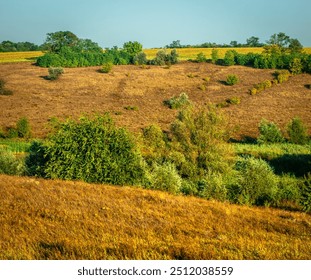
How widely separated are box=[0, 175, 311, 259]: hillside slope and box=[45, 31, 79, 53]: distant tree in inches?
4026

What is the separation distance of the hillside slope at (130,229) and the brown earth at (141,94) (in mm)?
36097

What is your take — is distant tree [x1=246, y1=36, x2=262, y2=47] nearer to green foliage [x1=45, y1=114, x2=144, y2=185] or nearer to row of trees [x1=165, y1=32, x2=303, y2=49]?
row of trees [x1=165, y1=32, x2=303, y2=49]

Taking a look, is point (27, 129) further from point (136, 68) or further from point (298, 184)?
point (136, 68)

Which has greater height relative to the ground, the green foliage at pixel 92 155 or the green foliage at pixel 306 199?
the green foliage at pixel 92 155

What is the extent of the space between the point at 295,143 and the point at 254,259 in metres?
39.6

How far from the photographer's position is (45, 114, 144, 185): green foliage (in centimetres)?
2069

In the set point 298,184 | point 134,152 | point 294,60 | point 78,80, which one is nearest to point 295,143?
point 298,184

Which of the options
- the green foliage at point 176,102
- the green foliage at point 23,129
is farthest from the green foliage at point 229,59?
the green foliage at point 23,129

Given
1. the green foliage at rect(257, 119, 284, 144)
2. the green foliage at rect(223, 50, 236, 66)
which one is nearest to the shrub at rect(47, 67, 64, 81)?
the green foliage at rect(223, 50, 236, 66)

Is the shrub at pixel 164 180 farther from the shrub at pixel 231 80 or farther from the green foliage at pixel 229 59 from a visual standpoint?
the green foliage at pixel 229 59

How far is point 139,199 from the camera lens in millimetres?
15023

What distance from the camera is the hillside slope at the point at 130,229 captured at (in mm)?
7754

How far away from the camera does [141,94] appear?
250 ft

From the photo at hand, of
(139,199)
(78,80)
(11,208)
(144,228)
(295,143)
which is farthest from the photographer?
(78,80)
